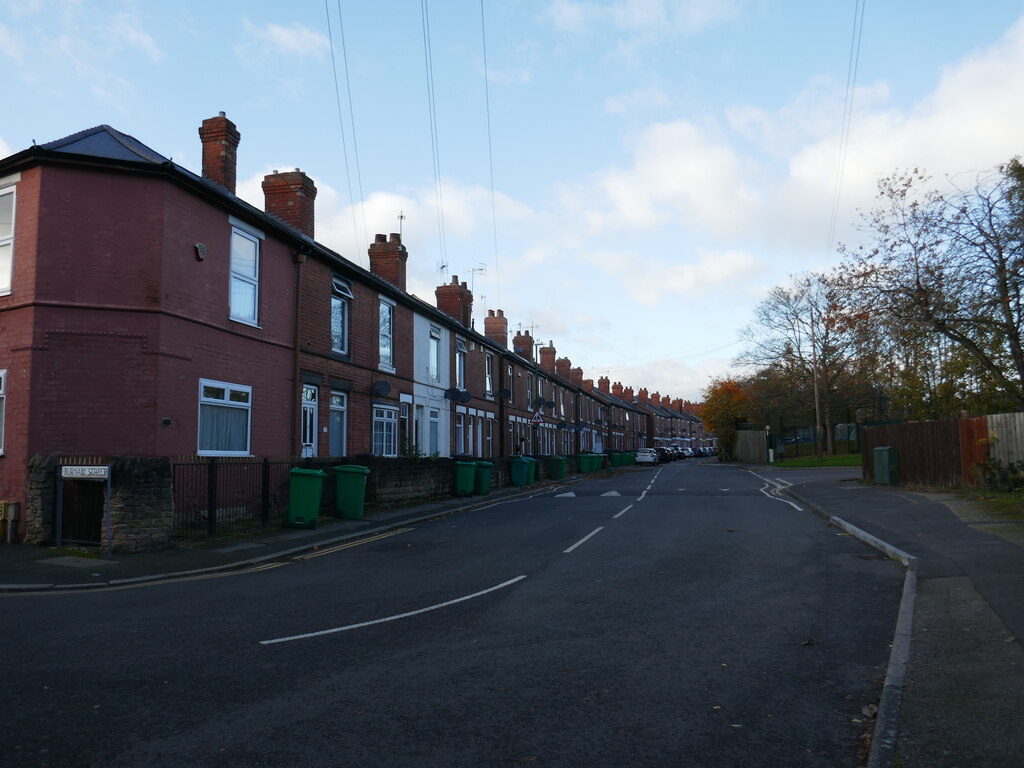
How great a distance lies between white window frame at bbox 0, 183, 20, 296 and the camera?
45.3 ft

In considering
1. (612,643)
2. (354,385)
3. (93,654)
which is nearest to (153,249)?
(354,385)

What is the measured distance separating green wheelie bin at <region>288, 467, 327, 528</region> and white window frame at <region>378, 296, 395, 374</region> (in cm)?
853

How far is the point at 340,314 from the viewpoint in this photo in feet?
70.0

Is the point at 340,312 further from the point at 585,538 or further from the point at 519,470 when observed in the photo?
the point at 519,470

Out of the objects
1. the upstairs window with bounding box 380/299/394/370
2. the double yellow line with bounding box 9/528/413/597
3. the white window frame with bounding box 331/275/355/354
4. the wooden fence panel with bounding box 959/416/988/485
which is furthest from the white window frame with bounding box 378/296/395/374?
the wooden fence panel with bounding box 959/416/988/485

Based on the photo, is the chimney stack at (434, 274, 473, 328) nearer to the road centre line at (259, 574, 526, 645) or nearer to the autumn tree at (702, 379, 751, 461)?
the road centre line at (259, 574, 526, 645)

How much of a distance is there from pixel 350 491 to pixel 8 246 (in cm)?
831

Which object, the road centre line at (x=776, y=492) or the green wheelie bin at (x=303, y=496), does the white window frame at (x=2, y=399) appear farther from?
the road centre line at (x=776, y=492)

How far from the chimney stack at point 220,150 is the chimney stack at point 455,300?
17.0m

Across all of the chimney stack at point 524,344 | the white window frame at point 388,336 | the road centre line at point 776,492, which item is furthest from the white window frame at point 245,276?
the chimney stack at point 524,344

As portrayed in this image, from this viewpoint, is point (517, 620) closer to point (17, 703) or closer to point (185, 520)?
point (17, 703)

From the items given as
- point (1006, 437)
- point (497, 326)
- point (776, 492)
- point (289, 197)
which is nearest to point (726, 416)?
point (497, 326)

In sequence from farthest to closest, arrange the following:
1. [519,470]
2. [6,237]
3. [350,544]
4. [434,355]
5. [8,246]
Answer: [519,470] < [434,355] < [6,237] < [8,246] < [350,544]

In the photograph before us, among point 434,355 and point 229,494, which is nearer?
point 229,494
